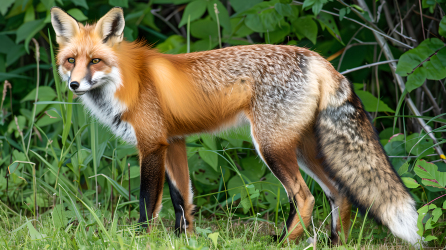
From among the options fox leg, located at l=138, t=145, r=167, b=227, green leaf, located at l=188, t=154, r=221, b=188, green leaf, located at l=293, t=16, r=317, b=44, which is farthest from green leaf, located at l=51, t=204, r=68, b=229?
green leaf, located at l=293, t=16, r=317, b=44

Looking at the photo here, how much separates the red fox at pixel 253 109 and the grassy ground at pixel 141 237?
189 mm

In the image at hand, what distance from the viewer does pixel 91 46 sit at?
251 centimetres

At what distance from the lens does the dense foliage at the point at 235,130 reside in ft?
9.34

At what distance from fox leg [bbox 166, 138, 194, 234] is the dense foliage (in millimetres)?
193

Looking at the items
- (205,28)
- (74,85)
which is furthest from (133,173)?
(205,28)

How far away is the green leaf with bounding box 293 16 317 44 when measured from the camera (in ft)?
10.7

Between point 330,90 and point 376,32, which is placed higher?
point 376,32

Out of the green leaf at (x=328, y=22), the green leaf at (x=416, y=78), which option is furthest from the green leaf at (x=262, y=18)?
the green leaf at (x=416, y=78)

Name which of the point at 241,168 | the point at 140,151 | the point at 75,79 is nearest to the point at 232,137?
the point at 241,168

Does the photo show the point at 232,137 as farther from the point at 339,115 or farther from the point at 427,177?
the point at 427,177

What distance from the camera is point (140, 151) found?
8.47 feet

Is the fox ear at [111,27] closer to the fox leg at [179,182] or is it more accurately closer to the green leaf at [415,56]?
the fox leg at [179,182]

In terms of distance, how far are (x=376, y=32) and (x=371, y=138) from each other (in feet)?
3.60

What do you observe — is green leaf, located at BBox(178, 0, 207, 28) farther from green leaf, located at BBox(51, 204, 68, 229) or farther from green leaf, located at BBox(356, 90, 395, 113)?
green leaf, located at BBox(51, 204, 68, 229)
